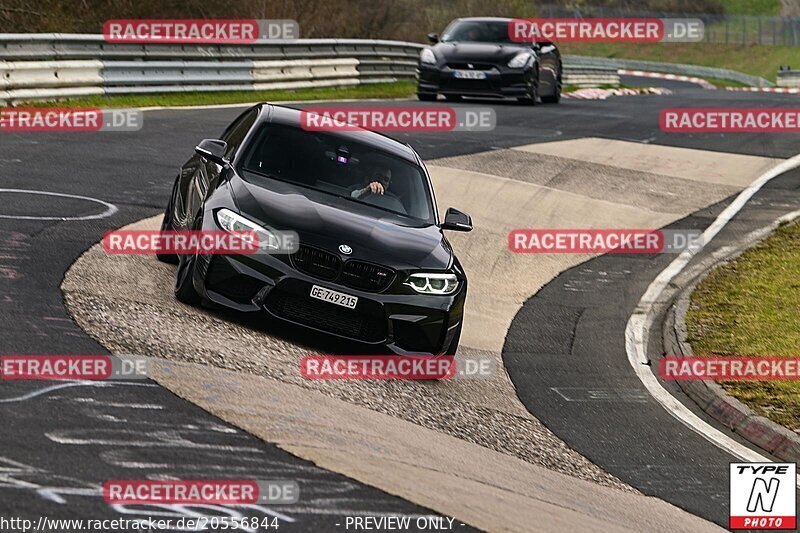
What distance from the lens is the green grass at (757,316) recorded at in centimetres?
1052

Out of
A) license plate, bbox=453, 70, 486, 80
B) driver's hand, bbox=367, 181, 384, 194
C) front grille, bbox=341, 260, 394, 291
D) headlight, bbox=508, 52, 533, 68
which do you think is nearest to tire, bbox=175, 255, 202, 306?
front grille, bbox=341, 260, 394, 291

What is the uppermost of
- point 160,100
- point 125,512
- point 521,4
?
point 521,4

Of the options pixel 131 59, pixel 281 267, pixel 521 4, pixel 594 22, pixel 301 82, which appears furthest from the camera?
pixel 594 22

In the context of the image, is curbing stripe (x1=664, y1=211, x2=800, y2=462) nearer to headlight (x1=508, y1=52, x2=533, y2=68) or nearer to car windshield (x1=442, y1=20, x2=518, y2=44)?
headlight (x1=508, y1=52, x2=533, y2=68)

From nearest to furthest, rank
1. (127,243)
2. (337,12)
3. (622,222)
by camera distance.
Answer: (127,243)
(622,222)
(337,12)

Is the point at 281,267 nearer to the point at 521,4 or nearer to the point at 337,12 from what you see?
the point at 337,12

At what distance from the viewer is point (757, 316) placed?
13305 mm

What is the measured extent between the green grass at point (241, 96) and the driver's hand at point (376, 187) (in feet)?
38.6

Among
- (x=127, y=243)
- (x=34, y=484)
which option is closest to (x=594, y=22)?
(x=127, y=243)

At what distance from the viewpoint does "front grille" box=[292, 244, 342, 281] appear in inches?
356

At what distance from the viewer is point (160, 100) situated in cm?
2381

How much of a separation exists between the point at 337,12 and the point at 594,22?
4266 centimetres

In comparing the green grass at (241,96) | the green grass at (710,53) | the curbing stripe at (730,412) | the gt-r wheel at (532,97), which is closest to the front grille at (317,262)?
the curbing stripe at (730,412)

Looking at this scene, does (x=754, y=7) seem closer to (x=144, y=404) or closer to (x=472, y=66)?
(x=472, y=66)
